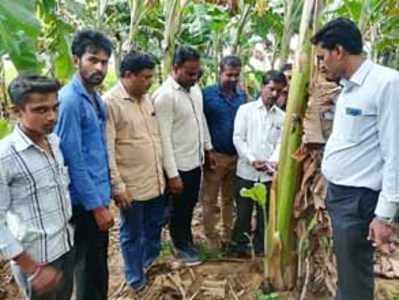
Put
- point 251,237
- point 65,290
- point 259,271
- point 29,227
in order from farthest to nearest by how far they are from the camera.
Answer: point 251,237 → point 259,271 → point 65,290 → point 29,227

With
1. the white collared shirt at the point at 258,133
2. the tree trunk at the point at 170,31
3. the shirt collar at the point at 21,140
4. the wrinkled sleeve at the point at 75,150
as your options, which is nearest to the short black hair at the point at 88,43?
the wrinkled sleeve at the point at 75,150

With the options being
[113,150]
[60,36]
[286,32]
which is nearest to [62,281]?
[113,150]

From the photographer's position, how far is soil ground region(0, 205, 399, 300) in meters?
3.17

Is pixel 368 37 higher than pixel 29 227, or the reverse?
pixel 368 37

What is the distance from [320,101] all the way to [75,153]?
3.90 feet

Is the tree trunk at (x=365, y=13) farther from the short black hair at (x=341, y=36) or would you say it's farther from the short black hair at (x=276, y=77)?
the short black hair at (x=341, y=36)

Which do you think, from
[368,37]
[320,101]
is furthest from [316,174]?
[368,37]

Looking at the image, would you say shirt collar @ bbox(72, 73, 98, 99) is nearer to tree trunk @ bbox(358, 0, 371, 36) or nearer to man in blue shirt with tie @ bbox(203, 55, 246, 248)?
man in blue shirt with tie @ bbox(203, 55, 246, 248)

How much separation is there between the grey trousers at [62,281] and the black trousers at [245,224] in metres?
1.59

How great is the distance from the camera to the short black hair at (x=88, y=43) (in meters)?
2.53

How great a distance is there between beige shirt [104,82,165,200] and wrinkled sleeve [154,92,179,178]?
70 millimetres

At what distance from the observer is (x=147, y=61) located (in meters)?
2.97

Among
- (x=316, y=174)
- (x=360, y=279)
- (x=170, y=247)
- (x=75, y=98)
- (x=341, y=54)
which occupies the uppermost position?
(x=341, y=54)

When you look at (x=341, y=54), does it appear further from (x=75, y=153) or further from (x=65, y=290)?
(x=65, y=290)
